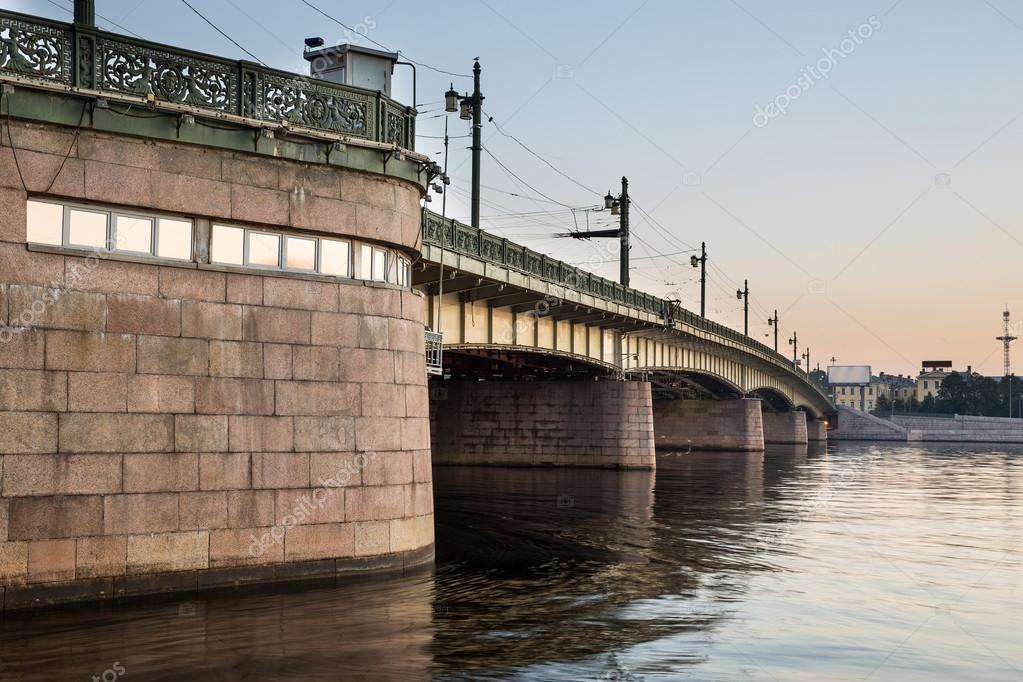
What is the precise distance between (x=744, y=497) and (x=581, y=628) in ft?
88.5

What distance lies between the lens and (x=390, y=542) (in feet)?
59.7

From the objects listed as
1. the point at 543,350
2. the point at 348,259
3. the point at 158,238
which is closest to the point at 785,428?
the point at 543,350

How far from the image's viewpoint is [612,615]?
651 inches

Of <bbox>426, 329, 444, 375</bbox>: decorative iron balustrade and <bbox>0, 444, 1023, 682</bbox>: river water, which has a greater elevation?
<bbox>426, 329, 444, 375</bbox>: decorative iron balustrade

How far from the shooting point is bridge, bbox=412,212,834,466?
3625cm

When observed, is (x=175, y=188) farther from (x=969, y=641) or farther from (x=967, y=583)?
(x=967, y=583)

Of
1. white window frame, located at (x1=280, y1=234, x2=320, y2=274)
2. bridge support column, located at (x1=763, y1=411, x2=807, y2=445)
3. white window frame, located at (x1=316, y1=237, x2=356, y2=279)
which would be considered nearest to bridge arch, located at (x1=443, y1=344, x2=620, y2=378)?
white window frame, located at (x1=316, y1=237, x2=356, y2=279)

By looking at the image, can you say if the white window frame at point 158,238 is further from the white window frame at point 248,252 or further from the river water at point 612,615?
the river water at point 612,615

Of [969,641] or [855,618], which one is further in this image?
[855,618]

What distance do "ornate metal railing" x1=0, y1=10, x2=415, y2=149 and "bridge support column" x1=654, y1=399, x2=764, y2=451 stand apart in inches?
2873

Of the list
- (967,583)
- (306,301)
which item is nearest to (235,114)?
(306,301)

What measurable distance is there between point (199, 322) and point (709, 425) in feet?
255

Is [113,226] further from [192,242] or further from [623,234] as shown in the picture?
[623,234]

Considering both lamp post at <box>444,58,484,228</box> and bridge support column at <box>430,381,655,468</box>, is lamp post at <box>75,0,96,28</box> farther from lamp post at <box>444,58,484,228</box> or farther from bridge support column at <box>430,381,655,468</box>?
bridge support column at <box>430,381,655,468</box>
